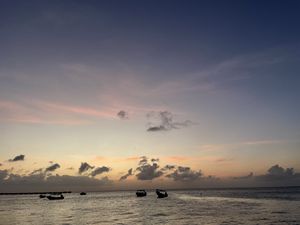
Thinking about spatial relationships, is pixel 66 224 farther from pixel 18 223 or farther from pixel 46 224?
pixel 18 223

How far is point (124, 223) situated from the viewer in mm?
67688

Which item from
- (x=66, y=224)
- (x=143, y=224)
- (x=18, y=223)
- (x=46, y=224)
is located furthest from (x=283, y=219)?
(x=18, y=223)

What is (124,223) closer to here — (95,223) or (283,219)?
(95,223)

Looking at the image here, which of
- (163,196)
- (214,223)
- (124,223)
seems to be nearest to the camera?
(214,223)

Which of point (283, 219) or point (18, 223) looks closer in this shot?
point (283, 219)

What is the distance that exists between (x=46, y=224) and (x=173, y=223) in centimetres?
2458

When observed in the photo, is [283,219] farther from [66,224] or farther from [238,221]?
[66,224]

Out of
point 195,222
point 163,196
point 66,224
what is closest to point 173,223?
point 195,222

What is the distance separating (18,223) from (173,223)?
31.0 m

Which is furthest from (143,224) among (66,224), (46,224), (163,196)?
(163,196)

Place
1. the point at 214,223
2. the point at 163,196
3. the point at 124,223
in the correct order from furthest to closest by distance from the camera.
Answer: the point at 163,196
the point at 124,223
the point at 214,223

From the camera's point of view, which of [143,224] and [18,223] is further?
[18,223]

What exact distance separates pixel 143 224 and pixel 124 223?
4.46 metres

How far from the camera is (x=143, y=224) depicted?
214 feet
